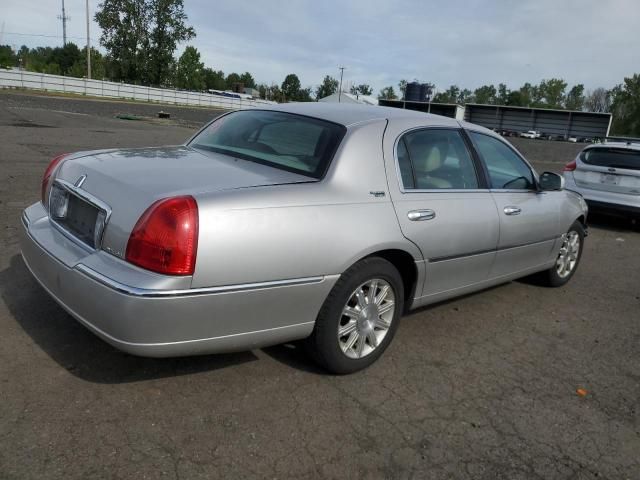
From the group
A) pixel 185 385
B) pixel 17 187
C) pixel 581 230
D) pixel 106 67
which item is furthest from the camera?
pixel 106 67

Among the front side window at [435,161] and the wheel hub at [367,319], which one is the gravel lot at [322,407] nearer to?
the wheel hub at [367,319]

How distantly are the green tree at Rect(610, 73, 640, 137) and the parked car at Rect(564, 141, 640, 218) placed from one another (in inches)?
4259

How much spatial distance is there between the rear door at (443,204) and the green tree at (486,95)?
147 m

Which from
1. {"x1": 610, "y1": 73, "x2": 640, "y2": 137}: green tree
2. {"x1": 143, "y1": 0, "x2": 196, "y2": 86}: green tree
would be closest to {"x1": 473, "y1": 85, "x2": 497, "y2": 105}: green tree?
{"x1": 610, "y1": 73, "x2": 640, "y2": 137}: green tree

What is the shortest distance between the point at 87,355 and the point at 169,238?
1.19m

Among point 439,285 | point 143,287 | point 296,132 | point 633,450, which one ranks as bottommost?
point 633,450

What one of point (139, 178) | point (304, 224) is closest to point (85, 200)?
point (139, 178)

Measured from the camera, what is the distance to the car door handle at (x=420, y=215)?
351 cm

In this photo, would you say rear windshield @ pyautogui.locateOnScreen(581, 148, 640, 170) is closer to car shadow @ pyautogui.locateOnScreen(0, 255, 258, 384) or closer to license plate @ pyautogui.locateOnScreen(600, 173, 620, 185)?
license plate @ pyautogui.locateOnScreen(600, 173, 620, 185)

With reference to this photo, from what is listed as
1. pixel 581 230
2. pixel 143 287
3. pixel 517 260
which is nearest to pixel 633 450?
pixel 517 260

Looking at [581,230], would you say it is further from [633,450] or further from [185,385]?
[185,385]

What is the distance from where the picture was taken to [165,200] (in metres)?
2.65

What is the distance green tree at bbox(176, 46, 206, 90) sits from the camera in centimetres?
9150

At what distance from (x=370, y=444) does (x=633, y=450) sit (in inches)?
55.9
